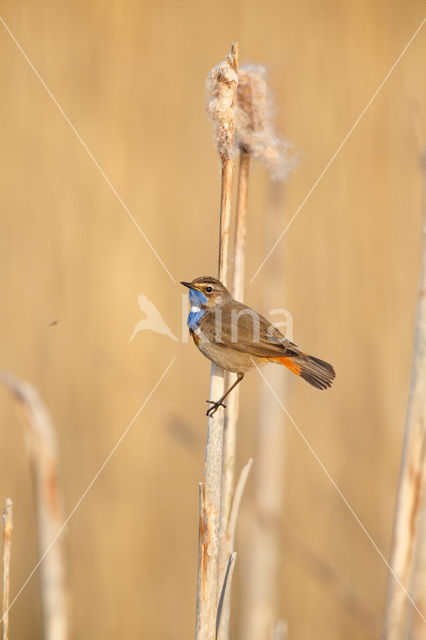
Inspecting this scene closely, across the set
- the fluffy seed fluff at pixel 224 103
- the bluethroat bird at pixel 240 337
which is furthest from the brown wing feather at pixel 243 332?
the fluffy seed fluff at pixel 224 103

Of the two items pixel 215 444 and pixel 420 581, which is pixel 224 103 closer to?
pixel 215 444

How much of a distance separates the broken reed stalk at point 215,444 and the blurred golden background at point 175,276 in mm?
1447

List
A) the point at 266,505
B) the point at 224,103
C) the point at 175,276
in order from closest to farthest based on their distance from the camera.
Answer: the point at 224,103, the point at 266,505, the point at 175,276

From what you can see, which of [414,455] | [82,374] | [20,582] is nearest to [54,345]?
[82,374]

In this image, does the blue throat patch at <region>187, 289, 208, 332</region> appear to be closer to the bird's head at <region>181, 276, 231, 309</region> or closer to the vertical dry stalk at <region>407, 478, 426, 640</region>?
the bird's head at <region>181, 276, 231, 309</region>

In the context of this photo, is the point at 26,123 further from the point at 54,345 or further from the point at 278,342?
the point at 278,342

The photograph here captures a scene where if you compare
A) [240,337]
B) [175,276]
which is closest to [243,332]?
[240,337]

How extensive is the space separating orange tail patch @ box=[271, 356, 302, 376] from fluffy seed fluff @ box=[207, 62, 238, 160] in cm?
92

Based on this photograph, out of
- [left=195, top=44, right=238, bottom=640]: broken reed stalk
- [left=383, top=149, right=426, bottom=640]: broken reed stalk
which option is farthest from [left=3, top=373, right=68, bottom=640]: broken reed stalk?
[left=383, top=149, right=426, bottom=640]: broken reed stalk

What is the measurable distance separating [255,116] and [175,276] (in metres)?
1.72

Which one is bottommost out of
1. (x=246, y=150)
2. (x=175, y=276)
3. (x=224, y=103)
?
(x=224, y=103)

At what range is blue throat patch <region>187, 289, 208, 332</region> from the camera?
260 centimetres

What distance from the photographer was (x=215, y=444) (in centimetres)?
184

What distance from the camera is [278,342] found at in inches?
98.7
